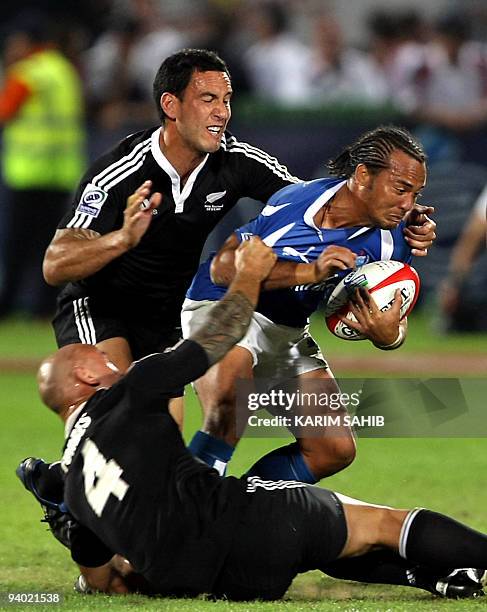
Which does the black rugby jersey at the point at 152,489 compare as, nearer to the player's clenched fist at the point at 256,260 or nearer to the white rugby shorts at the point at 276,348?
the player's clenched fist at the point at 256,260

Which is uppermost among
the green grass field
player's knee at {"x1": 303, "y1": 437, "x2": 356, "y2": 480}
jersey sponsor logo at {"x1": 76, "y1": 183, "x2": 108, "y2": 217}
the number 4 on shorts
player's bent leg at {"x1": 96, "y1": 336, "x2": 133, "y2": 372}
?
jersey sponsor logo at {"x1": 76, "y1": 183, "x2": 108, "y2": 217}

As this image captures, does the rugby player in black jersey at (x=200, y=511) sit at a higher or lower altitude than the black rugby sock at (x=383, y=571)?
higher

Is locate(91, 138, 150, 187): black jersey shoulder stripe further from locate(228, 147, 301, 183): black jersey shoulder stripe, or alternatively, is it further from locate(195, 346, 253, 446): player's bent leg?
locate(195, 346, 253, 446): player's bent leg

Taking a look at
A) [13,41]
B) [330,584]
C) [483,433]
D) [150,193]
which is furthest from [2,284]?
[330,584]

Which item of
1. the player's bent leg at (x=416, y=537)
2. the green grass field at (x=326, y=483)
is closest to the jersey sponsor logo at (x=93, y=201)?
the green grass field at (x=326, y=483)

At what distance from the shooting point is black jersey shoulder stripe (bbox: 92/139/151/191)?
21.8 feet

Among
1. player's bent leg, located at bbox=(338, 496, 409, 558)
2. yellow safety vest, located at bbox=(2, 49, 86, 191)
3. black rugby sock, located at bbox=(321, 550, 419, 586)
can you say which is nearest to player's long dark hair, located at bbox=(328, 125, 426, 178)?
player's bent leg, located at bbox=(338, 496, 409, 558)

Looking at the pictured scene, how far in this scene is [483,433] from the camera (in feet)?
28.8

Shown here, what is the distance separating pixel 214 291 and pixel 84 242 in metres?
0.73

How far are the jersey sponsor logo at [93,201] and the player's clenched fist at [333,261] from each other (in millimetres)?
1304

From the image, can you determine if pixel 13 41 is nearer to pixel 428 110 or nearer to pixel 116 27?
pixel 116 27

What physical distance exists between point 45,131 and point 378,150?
29.6 feet

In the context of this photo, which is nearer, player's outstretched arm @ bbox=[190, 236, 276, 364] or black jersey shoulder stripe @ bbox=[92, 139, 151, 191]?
player's outstretched arm @ bbox=[190, 236, 276, 364]

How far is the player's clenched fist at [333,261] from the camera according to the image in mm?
5684
